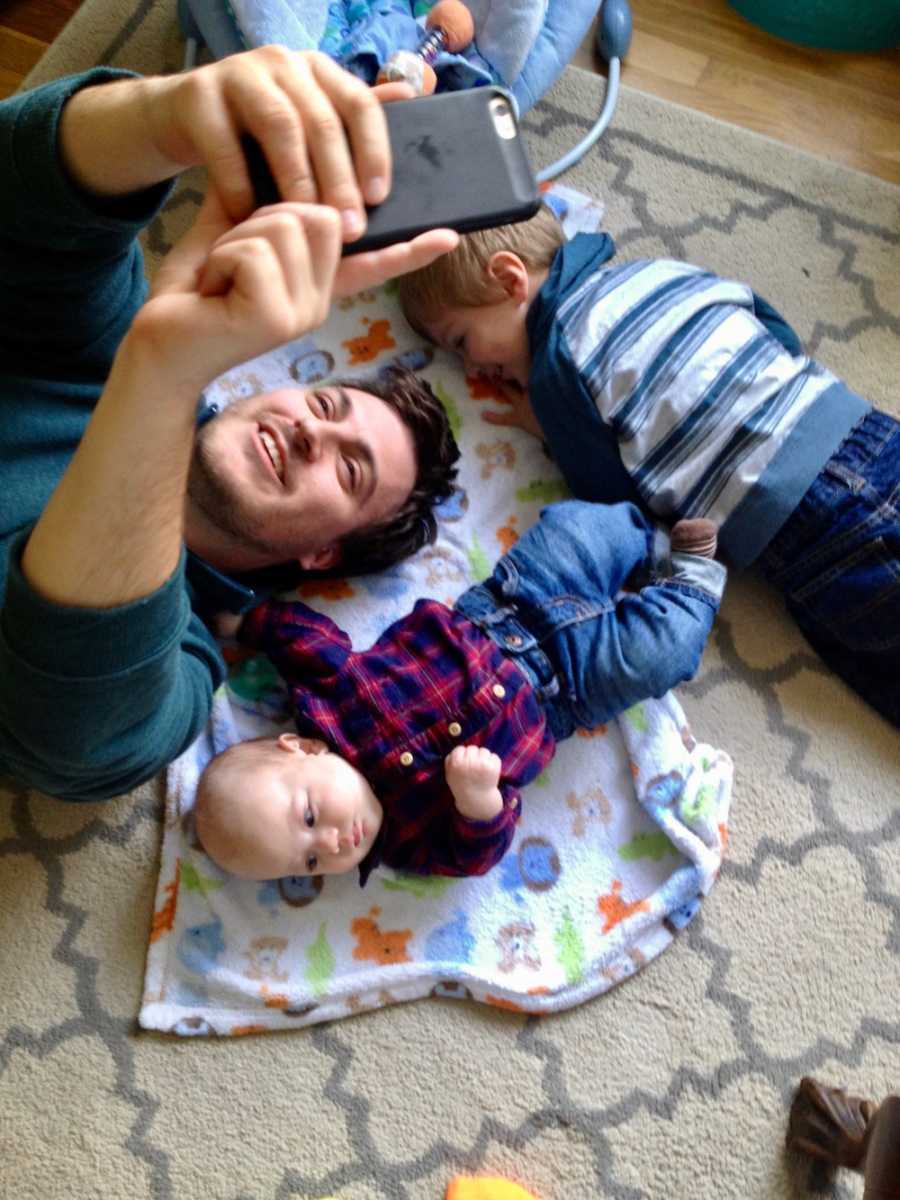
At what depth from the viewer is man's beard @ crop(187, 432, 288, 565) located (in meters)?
1.12

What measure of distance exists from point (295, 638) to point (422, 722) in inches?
7.5

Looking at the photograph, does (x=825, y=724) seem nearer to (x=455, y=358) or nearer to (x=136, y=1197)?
(x=455, y=358)

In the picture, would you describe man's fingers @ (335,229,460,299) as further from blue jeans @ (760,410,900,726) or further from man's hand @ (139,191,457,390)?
blue jeans @ (760,410,900,726)

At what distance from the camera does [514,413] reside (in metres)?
1.43

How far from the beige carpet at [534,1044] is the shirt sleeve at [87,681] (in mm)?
412

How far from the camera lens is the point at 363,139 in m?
0.67

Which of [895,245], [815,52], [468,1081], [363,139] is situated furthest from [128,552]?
[815,52]

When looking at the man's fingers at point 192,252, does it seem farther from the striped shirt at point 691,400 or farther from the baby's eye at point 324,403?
the striped shirt at point 691,400

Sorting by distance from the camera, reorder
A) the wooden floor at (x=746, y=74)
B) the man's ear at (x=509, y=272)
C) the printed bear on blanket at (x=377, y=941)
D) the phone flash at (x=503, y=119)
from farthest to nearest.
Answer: the wooden floor at (x=746, y=74) → the man's ear at (x=509, y=272) → the printed bear on blanket at (x=377, y=941) → the phone flash at (x=503, y=119)

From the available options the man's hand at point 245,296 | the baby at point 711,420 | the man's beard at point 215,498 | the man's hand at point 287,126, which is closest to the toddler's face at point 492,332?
the baby at point 711,420

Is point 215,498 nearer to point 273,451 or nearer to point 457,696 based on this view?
point 273,451

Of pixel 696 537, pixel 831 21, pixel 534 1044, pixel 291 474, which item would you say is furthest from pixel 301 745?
pixel 831 21

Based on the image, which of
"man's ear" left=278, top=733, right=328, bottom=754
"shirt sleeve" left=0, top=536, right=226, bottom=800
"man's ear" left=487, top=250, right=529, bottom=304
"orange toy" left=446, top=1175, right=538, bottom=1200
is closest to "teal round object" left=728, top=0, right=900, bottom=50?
"man's ear" left=487, top=250, right=529, bottom=304

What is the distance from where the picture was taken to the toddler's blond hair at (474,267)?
1344mm
